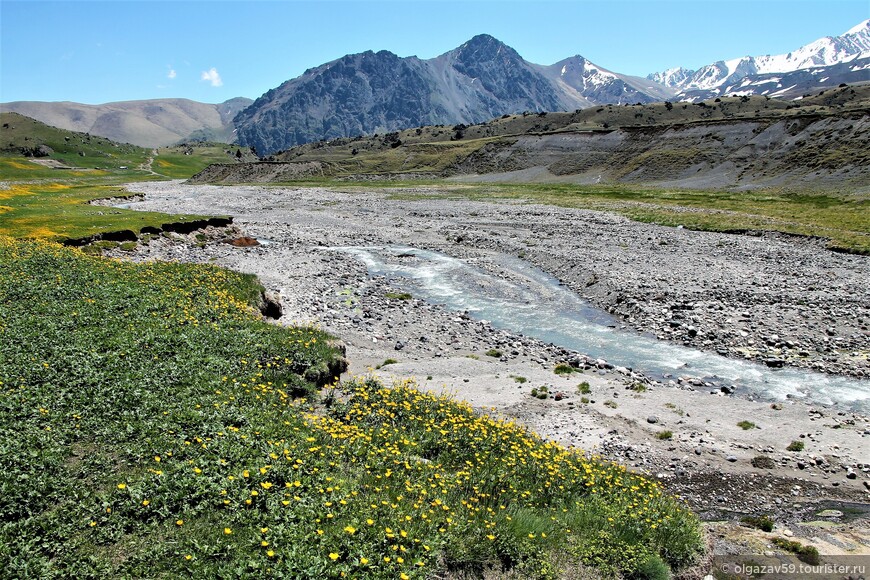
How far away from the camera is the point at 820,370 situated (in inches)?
898

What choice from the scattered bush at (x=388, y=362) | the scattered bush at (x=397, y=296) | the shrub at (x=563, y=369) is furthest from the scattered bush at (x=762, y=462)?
the scattered bush at (x=397, y=296)

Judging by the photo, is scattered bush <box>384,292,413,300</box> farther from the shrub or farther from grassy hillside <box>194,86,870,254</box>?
grassy hillside <box>194,86,870,254</box>

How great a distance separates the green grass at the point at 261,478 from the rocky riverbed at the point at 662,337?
11.0 ft

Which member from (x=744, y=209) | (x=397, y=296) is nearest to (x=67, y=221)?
(x=397, y=296)

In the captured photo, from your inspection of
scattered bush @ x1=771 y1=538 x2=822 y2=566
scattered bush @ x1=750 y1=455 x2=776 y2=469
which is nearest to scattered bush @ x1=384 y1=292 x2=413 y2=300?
scattered bush @ x1=750 y1=455 x2=776 y2=469

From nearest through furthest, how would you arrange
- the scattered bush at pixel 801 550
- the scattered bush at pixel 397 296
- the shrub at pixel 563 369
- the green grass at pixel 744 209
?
Result: the scattered bush at pixel 801 550
the shrub at pixel 563 369
the scattered bush at pixel 397 296
the green grass at pixel 744 209

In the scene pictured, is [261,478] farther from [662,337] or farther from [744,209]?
[744,209]

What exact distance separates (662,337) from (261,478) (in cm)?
2392

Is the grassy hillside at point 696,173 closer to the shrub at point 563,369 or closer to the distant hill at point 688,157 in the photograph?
the distant hill at point 688,157

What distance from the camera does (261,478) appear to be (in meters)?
10.0

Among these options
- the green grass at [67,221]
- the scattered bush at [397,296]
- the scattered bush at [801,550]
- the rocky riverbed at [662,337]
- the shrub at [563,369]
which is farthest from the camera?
the green grass at [67,221]

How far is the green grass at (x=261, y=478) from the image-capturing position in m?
→ 8.25

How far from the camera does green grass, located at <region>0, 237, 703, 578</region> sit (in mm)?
8250

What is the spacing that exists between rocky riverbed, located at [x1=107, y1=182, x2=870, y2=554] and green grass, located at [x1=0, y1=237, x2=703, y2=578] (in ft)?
11.0
